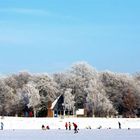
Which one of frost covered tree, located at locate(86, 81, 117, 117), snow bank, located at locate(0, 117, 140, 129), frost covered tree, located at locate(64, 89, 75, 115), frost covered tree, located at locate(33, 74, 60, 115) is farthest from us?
frost covered tree, located at locate(33, 74, 60, 115)

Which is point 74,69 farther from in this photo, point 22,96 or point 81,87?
point 22,96

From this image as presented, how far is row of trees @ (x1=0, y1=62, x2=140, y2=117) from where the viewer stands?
4409 inches

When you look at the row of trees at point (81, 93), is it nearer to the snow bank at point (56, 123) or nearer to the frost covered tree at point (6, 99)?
the frost covered tree at point (6, 99)

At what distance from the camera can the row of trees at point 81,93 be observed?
112m

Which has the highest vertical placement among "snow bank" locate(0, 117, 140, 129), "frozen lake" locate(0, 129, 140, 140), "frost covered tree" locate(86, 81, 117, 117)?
"frost covered tree" locate(86, 81, 117, 117)

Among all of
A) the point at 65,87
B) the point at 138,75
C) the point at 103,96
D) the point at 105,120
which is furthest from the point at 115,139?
the point at 138,75

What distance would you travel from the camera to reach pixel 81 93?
117 m

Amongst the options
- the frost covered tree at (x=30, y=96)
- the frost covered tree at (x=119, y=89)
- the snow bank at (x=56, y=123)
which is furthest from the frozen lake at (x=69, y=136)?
the frost covered tree at (x=119, y=89)

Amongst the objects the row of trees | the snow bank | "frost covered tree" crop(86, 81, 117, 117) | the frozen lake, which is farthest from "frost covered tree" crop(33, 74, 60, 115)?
the frozen lake

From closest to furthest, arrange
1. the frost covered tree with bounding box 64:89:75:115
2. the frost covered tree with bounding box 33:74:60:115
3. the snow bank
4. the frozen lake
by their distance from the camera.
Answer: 1. the frozen lake
2. the snow bank
3. the frost covered tree with bounding box 64:89:75:115
4. the frost covered tree with bounding box 33:74:60:115

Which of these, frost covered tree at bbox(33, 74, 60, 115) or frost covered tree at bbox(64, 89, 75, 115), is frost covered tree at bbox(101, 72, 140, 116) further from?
frost covered tree at bbox(33, 74, 60, 115)

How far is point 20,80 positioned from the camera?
12938cm

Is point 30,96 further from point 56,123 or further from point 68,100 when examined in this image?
point 56,123

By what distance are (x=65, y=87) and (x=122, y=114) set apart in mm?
14664
